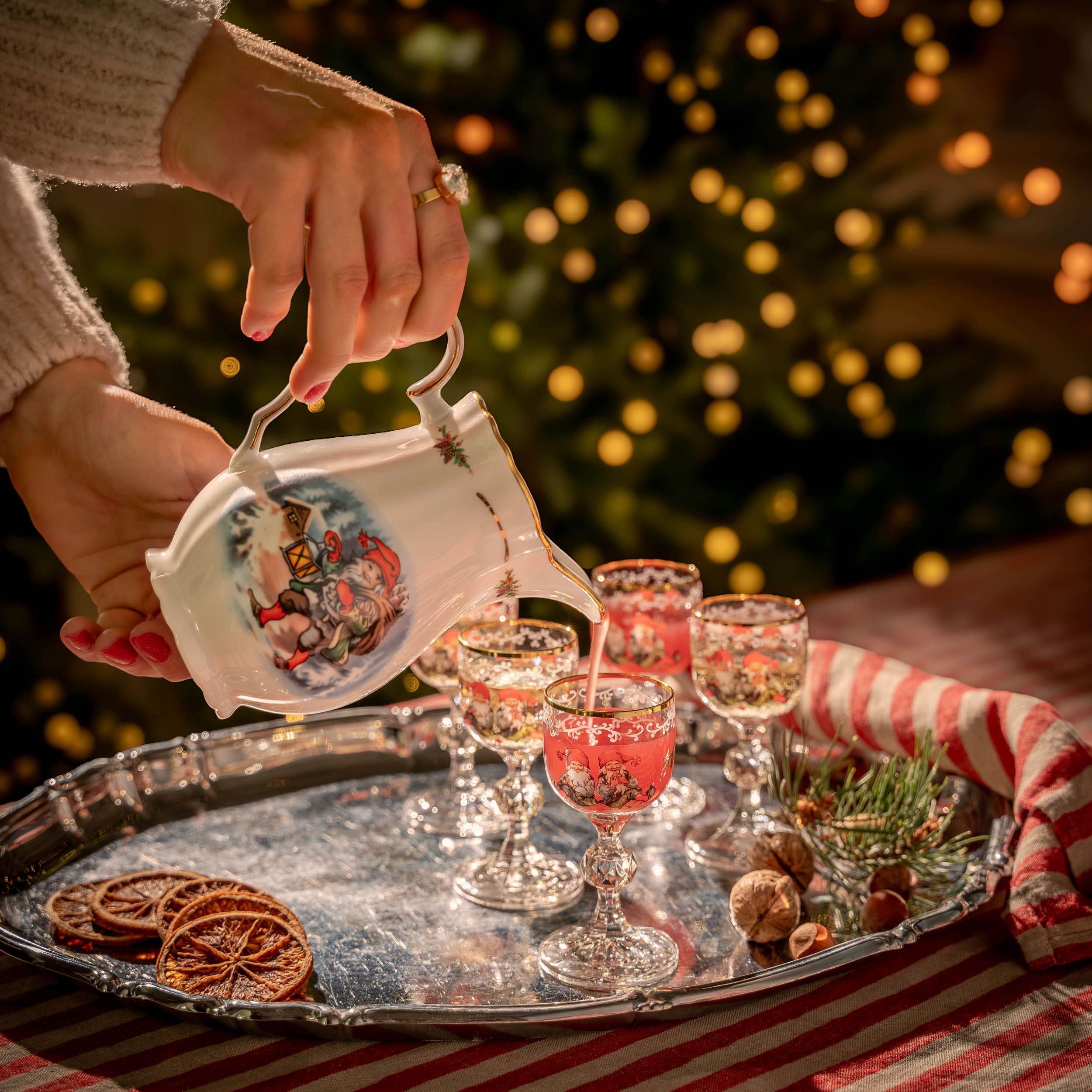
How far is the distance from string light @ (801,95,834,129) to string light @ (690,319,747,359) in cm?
52

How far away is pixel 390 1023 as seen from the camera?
38.1 inches

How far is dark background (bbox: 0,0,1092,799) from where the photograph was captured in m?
2.17

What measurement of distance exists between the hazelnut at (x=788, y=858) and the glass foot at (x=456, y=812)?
0.35 m

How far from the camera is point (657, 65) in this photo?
8.60 feet

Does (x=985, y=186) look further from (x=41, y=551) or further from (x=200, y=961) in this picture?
(x=200, y=961)

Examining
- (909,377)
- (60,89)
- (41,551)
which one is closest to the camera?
(60,89)

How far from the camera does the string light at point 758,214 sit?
2.56 metres

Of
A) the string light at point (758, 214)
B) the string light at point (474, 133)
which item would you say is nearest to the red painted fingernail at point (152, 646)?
the string light at point (474, 133)

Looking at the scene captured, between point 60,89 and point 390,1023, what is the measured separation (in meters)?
0.78

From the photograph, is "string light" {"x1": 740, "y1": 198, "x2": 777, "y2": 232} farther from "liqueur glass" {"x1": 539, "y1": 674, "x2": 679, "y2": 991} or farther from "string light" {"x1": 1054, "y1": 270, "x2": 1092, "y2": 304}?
"liqueur glass" {"x1": 539, "y1": 674, "x2": 679, "y2": 991}

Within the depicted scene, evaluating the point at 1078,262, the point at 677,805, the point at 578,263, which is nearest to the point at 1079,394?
the point at 1078,262

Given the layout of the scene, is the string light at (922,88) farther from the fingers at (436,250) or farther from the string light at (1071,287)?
the fingers at (436,250)

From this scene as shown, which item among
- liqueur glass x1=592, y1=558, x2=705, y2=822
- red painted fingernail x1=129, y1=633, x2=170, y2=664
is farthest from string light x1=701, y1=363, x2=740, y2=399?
red painted fingernail x1=129, y1=633, x2=170, y2=664

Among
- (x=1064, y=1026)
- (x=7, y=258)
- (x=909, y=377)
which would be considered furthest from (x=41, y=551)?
(x=909, y=377)
